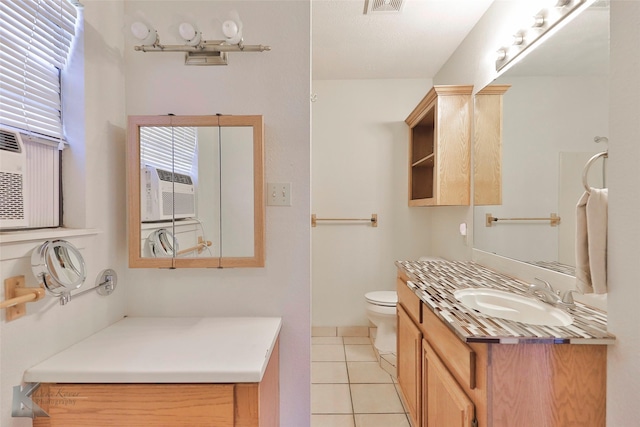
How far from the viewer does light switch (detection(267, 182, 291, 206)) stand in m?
1.33

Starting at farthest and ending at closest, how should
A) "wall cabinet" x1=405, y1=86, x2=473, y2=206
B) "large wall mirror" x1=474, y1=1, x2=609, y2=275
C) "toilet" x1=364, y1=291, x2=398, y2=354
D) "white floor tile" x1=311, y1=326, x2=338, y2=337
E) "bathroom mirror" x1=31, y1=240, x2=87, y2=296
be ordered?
"white floor tile" x1=311, y1=326, x2=338, y2=337 → "toilet" x1=364, y1=291, x2=398, y2=354 → "wall cabinet" x1=405, y1=86, x2=473, y2=206 → "large wall mirror" x1=474, y1=1, x2=609, y2=275 → "bathroom mirror" x1=31, y1=240, x2=87, y2=296

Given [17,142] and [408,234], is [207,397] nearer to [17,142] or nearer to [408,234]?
[17,142]

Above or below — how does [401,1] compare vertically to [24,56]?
above

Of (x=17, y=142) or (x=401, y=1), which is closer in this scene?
(x=17, y=142)

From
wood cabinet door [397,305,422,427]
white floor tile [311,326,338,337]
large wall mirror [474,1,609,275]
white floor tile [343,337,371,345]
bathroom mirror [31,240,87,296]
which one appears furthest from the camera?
white floor tile [311,326,338,337]

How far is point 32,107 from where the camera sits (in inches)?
39.2

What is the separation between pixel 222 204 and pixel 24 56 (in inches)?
30.9

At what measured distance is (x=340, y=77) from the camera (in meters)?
2.84

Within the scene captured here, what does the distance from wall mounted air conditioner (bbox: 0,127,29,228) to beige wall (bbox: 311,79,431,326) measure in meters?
2.15

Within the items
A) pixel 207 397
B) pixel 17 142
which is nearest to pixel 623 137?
pixel 207 397

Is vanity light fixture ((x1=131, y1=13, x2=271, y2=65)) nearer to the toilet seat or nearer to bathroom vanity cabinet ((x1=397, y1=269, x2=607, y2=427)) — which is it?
bathroom vanity cabinet ((x1=397, y1=269, x2=607, y2=427))

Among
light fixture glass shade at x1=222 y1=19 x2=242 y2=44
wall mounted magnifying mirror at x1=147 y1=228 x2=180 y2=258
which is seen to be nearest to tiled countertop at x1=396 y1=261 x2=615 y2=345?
wall mounted magnifying mirror at x1=147 y1=228 x2=180 y2=258

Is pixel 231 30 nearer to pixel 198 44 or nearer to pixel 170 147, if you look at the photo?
pixel 198 44

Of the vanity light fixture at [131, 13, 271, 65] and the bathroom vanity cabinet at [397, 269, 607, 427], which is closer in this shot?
the bathroom vanity cabinet at [397, 269, 607, 427]
